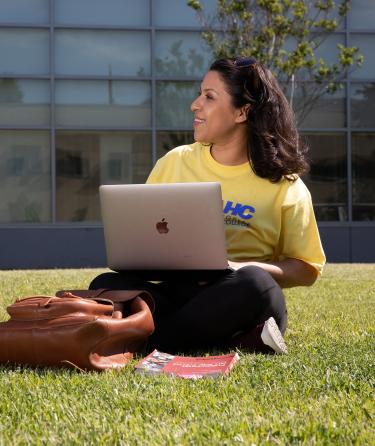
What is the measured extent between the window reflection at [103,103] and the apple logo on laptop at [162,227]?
10566mm

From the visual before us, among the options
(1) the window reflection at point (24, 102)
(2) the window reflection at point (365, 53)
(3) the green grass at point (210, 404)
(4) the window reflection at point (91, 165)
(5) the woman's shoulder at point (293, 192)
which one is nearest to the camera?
(3) the green grass at point (210, 404)

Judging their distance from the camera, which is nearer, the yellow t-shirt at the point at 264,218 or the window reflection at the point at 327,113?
the yellow t-shirt at the point at 264,218

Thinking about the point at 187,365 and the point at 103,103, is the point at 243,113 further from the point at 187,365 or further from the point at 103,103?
the point at 103,103

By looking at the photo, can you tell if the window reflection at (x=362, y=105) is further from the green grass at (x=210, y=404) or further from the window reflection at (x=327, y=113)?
the green grass at (x=210, y=404)

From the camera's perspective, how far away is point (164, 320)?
414 centimetres

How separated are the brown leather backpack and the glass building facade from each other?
35.0ft

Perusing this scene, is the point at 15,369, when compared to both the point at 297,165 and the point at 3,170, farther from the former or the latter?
the point at 3,170

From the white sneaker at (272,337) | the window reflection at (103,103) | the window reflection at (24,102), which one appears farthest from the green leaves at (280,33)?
the white sneaker at (272,337)

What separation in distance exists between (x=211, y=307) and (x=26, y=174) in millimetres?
10678

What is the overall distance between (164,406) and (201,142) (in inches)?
78.2

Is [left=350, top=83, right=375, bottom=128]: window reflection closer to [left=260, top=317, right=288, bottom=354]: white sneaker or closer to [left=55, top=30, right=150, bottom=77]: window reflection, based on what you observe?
[left=55, top=30, right=150, bottom=77]: window reflection

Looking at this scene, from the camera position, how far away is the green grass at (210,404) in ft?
7.89

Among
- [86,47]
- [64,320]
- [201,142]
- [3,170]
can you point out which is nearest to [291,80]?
[86,47]

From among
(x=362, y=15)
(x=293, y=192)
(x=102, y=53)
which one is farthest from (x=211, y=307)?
(x=362, y=15)
